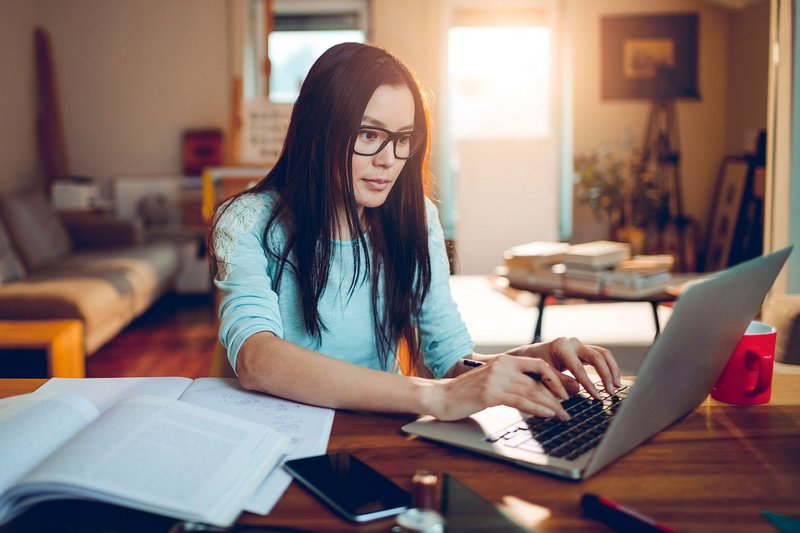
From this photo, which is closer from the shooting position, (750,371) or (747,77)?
(750,371)

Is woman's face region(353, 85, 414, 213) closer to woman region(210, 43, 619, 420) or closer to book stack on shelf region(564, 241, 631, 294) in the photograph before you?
woman region(210, 43, 619, 420)

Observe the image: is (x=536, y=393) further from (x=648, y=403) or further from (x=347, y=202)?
(x=347, y=202)

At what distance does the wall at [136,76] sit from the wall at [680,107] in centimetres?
265

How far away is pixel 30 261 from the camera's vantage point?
4367 millimetres

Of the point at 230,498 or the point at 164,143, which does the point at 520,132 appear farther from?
the point at 230,498

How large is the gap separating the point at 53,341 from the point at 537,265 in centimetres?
165

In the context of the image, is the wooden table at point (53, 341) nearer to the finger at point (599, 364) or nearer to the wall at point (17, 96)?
the finger at point (599, 364)

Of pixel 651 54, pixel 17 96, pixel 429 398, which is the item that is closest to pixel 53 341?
pixel 429 398

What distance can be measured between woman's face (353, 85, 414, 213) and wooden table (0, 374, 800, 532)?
418 mm

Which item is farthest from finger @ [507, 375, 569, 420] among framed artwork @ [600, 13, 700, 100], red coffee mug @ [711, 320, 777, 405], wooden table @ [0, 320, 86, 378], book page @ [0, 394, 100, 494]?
framed artwork @ [600, 13, 700, 100]

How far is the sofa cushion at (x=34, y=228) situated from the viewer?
171 inches

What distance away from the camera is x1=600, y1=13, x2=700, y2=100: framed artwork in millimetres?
5676

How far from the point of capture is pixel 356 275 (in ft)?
4.44


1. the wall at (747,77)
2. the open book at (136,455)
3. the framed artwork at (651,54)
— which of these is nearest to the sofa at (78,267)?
the open book at (136,455)
